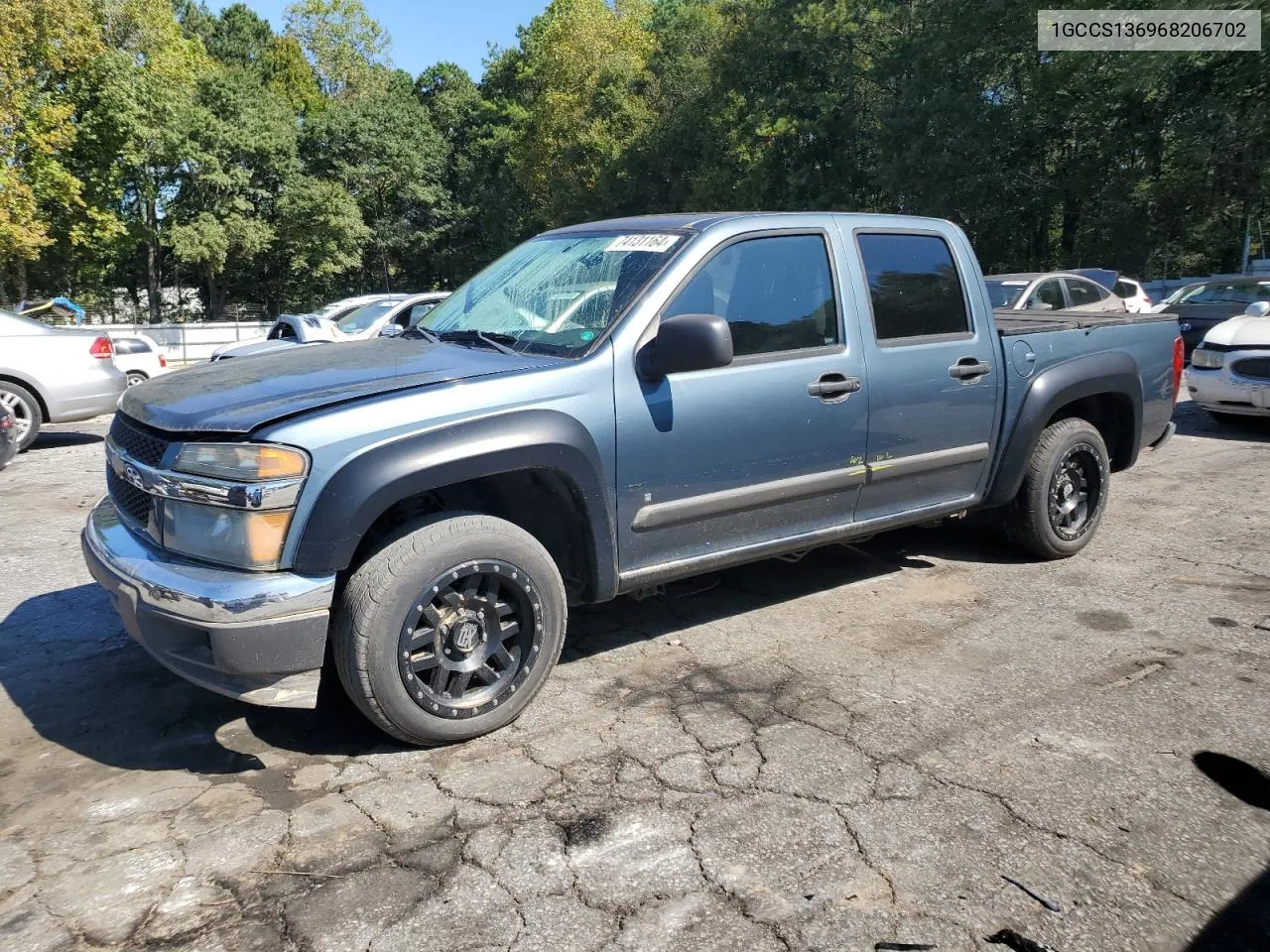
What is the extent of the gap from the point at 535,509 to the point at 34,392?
309 inches

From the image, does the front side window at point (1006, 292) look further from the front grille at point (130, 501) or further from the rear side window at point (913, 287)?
the front grille at point (130, 501)

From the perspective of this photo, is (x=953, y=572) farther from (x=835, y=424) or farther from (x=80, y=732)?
(x=80, y=732)

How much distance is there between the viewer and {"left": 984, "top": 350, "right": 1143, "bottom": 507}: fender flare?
5078 mm

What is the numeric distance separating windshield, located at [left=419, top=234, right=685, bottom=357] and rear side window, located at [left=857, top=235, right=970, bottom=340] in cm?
107

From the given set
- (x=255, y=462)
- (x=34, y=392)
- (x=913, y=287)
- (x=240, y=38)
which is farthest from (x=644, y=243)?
(x=240, y=38)

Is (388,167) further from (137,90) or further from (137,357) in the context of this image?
(137,357)

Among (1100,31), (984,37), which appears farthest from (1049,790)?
(984,37)

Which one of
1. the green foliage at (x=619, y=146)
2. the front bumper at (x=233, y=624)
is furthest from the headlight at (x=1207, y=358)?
the green foliage at (x=619, y=146)

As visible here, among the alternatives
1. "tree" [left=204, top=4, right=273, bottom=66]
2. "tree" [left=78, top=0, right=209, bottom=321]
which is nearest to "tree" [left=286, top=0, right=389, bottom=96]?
"tree" [left=204, top=4, right=273, bottom=66]

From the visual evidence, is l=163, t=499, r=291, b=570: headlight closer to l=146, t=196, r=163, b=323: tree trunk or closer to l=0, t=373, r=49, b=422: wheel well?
l=0, t=373, r=49, b=422: wheel well

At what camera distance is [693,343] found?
11.7ft

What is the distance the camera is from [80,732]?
3.58 m

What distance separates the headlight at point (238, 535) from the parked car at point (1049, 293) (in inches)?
406

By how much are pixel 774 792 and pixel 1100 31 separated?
79.0ft
